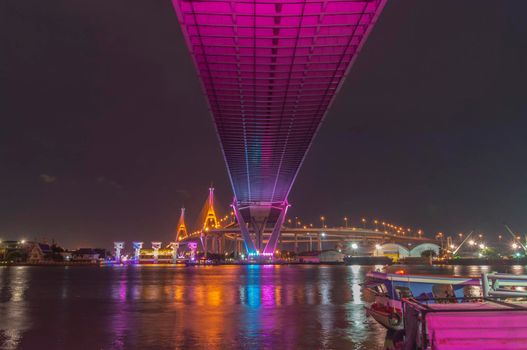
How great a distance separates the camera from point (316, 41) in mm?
37594

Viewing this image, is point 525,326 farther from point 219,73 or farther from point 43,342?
point 219,73

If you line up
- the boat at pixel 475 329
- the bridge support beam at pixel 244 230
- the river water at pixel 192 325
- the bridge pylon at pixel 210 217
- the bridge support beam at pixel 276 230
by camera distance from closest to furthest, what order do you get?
the boat at pixel 475 329, the river water at pixel 192 325, the bridge support beam at pixel 276 230, the bridge support beam at pixel 244 230, the bridge pylon at pixel 210 217

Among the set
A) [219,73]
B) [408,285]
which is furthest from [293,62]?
[408,285]

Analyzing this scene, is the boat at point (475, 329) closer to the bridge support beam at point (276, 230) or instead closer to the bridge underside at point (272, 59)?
the bridge underside at point (272, 59)

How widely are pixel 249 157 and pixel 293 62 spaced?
42.8 m

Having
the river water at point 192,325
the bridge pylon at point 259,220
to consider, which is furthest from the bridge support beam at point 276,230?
the river water at point 192,325

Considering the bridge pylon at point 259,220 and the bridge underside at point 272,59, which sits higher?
the bridge underside at point 272,59

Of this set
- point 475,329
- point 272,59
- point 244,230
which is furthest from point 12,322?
point 244,230

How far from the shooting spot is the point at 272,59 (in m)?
42.2

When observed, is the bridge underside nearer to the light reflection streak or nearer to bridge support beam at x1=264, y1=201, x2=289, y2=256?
the light reflection streak

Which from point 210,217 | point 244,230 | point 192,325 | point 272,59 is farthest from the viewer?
point 210,217

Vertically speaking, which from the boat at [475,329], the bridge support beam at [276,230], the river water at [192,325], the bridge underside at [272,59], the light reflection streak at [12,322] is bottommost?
the river water at [192,325]

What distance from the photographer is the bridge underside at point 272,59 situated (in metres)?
32.6

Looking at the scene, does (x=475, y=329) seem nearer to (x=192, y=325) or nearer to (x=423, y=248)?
(x=192, y=325)
